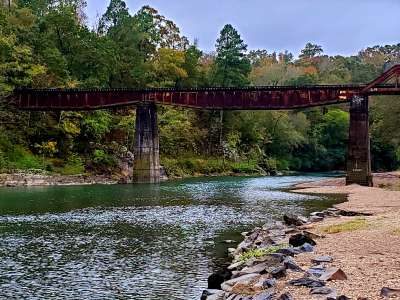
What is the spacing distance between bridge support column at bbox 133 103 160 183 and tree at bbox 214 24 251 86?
1332 inches

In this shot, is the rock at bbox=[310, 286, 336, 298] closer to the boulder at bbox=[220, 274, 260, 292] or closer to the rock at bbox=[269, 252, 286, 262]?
the boulder at bbox=[220, 274, 260, 292]

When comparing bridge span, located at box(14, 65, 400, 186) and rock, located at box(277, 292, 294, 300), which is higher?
bridge span, located at box(14, 65, 400, 186)

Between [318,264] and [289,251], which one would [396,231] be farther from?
[318,264]

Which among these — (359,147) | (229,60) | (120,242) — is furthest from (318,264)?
(229,60)

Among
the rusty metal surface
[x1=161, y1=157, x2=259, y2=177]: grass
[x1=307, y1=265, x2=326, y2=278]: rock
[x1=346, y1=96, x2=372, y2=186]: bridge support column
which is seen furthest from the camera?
[x1=161, y1=157, x2=259, y2=177]: grass

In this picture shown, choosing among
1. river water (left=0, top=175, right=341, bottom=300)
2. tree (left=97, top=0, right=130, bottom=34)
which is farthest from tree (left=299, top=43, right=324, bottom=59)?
river water (left=0, top=175, right=341, bottom=300)

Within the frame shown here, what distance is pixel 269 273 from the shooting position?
14.3m

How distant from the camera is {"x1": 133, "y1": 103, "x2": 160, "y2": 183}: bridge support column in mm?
67562

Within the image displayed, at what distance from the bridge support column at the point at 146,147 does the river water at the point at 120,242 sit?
76.5 feet

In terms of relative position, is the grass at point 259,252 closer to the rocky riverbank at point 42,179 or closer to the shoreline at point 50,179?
the shoreline at point 50,179

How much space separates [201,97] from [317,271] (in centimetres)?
5436

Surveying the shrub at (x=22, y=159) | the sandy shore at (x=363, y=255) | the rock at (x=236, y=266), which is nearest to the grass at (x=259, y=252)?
the rock at (x=236, y=266)

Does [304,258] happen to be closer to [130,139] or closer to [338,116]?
[130,139]

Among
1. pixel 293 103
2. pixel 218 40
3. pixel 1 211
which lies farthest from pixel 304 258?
pixel 218 40
